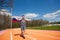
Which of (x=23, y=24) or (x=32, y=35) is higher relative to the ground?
(x=23, y=24)

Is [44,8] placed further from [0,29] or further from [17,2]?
[0,29]

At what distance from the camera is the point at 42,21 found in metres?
3.97

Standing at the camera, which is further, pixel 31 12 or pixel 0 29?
pixel 0 29

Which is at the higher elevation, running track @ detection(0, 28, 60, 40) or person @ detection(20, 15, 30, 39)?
person @ detection(20, 15, 30, 39)

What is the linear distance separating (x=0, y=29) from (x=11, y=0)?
26.8 inches

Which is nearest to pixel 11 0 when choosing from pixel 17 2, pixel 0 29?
pixel 17 2

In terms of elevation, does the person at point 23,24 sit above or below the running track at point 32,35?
above

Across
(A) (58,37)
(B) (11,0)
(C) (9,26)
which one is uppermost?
(B) (11,0)

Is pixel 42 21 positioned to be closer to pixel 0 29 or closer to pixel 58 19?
pixel 58 19

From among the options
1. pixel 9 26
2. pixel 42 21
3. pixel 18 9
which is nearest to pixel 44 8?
pixel 42 21

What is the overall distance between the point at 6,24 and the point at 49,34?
36.0 inches

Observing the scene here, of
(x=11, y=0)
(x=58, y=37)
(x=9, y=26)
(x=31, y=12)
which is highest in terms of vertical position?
(x=11, y=0)

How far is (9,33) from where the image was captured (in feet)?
12.9

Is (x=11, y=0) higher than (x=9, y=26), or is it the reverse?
(x=11, y=0)
